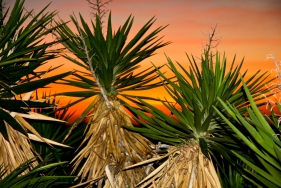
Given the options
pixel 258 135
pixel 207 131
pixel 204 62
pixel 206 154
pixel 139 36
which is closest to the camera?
pixel 258 135

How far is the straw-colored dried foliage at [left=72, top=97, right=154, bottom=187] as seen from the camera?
3934 mm

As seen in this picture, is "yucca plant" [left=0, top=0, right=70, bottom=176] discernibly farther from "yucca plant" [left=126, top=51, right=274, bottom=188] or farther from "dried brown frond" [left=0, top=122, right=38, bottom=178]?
"yucca plant" [left=126, top=51, right=274, bottom=188]

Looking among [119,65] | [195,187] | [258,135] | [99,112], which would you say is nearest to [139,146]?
[99,112]

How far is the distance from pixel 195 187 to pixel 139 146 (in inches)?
43.1

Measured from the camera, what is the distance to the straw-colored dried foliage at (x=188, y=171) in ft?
10.1

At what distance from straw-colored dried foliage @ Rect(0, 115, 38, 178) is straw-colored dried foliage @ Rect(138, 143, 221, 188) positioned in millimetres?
1340

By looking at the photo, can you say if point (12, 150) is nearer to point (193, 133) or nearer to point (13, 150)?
point (13, 150)

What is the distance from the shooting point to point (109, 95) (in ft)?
13.6

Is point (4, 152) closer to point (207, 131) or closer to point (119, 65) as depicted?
point (119, 65)

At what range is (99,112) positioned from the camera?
4.09 meters

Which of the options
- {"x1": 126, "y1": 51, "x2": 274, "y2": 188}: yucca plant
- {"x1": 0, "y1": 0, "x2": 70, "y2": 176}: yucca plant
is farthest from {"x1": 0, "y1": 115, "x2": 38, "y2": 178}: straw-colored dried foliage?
{"x1": 126, "y1": 51, "x2": 274, "y2": 188}: yucca plant

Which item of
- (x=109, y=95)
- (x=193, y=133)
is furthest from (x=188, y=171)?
(x=109, y=95)

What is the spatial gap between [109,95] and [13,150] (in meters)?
1.02

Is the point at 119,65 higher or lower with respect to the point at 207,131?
higher
